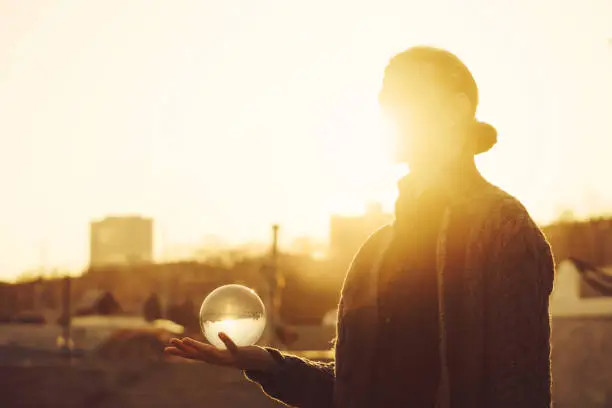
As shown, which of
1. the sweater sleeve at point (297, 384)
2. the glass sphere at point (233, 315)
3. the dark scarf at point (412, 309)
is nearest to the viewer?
the dark scarf at point (412, 309)

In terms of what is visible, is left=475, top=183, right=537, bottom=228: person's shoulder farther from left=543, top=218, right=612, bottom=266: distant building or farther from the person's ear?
left=543, top=218, right=612, bottom=266: distant building

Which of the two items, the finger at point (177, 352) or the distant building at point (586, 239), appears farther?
the distant building at point (586, 239)

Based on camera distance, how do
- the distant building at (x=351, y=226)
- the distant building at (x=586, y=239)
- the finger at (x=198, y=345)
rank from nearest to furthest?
the finger at (x=198, y=345) < the distant building at (x=586, y=239) < the distant building at (x=351, y=226)

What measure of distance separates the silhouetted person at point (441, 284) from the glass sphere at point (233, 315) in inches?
17.7

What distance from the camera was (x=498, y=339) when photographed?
2549 millimetres

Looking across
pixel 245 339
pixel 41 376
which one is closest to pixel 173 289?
pixel 41 376

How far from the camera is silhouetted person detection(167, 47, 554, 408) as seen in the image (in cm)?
255

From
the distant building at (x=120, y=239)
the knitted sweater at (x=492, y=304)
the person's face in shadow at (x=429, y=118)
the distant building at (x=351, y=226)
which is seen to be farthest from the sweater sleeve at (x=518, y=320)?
the distant building at (x=120, y=239)

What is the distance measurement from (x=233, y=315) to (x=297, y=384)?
1.66ft

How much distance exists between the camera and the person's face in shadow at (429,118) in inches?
114

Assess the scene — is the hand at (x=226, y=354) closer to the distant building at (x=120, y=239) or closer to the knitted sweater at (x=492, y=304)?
the knitted sweater at (x=492, y=304)

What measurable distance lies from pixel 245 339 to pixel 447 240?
123cm

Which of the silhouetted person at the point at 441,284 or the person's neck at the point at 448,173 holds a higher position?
the person's neck at the point at 448,173

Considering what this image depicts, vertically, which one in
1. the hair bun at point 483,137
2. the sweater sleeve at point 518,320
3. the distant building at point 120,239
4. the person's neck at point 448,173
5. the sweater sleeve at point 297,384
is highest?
the hair bun at point 483,137
